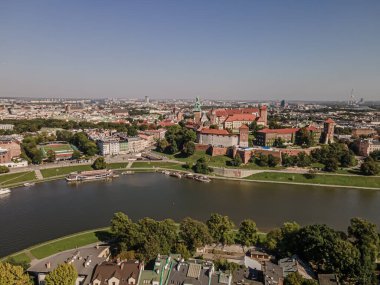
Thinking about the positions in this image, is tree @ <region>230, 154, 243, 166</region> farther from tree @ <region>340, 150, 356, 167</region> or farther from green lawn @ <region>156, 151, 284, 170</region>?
tree @ <region>340, 150, 356, 167</region>

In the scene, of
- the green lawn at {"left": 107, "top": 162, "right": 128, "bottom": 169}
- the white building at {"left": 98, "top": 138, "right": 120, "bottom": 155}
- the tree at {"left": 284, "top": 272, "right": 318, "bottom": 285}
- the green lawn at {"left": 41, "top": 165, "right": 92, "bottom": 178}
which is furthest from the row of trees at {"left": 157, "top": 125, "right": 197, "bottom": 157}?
the tree at {"left": 284, "top": 272, "right": 318, "bottom": 285}

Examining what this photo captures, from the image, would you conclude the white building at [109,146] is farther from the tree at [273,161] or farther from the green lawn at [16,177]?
the tree at [273,161]

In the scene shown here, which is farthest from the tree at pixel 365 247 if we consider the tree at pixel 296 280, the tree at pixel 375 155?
the tree at pixel 375 155

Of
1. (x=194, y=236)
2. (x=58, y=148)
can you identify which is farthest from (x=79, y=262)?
(x=58, y=148)

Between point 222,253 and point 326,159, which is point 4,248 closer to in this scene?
point 222,253

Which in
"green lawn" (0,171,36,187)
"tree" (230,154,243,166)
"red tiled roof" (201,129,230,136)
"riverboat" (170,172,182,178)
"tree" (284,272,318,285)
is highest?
"red tiled roof" (201,129,230,136)

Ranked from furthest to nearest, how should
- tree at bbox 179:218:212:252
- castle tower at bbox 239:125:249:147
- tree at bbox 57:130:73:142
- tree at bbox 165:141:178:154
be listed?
tree at bbox 57:130:73:142 < tree at bbox 165:141:178:154 < castle tower at bbox 239:125:249:147 < tree at bbox 179:218:212:252
